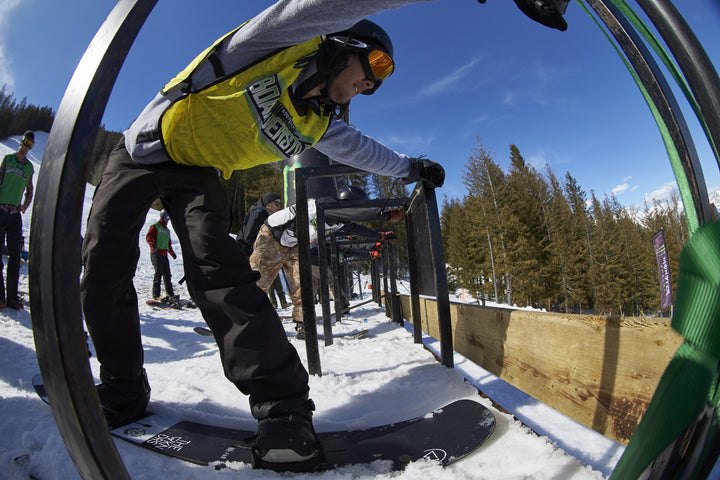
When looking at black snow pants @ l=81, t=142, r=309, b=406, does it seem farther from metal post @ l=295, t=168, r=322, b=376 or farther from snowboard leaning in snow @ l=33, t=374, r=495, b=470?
metal post @ l=295, t=168, r=322, b=376

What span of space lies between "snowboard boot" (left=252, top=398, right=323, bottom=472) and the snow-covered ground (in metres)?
0.03

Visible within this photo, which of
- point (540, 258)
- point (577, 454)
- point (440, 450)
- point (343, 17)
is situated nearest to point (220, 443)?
point (440, 450)

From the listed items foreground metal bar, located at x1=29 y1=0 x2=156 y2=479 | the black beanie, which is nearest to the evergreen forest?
the black beanie

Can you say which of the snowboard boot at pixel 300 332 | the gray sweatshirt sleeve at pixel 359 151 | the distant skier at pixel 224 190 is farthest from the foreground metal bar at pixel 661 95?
the snowboard boot at pixel 300 332

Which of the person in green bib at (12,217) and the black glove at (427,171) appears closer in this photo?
the black glove at (427,171)

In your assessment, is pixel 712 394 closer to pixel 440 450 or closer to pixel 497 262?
pixel 440 450

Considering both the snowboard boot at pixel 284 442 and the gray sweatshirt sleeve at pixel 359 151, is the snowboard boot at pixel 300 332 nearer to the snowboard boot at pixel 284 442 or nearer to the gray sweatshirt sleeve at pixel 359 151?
the gray sweatshirt sleeve at pixel 359 151

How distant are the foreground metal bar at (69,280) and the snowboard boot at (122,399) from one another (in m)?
0.86

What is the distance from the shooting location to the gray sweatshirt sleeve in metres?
1.66

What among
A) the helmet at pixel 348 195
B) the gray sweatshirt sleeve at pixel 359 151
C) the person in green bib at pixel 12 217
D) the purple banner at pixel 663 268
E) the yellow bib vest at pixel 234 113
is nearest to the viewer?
the purple banner at pixel 663 268

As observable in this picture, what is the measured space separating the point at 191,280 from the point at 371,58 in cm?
110

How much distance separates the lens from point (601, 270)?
26.1 m

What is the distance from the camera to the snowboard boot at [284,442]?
92 centimetres

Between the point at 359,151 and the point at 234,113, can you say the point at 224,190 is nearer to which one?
the point at 234,113
